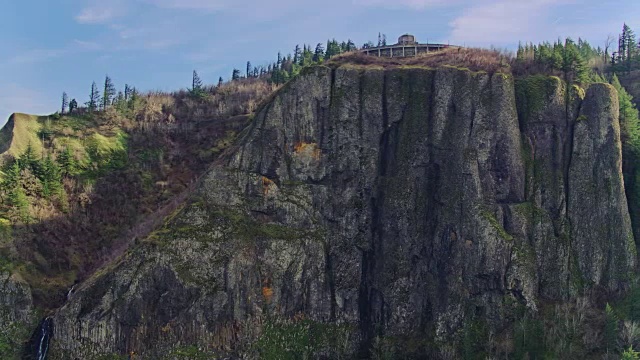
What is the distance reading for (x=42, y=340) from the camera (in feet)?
240

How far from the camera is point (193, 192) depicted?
82.2 m

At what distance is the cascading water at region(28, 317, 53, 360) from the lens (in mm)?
72375

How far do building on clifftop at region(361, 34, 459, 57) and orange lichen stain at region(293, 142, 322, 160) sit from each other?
2595 centimetres

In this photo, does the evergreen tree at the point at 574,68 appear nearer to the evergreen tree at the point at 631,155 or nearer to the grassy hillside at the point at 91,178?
the evergreen tree at the point at 631,155

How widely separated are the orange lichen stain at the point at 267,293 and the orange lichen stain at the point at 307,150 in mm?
20321

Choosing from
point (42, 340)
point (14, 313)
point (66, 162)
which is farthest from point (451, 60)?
point (14, 313)

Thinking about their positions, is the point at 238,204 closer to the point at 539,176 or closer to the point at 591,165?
the point at 539,176

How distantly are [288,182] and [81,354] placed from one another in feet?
113

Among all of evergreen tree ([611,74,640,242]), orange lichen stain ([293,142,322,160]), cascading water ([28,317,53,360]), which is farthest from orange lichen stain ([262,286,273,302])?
evergreen tree ([611,74,640,242])

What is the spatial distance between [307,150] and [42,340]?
A: 42.4m

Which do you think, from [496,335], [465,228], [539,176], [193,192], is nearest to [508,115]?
[539,176]

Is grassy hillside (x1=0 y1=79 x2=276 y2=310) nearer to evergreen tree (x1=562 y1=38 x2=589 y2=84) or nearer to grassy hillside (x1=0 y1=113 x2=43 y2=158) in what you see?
grassy hillside (x1=0 y1=113 x2=43 y2=158)

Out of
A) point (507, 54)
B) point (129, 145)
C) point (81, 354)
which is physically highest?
point (507, 54)

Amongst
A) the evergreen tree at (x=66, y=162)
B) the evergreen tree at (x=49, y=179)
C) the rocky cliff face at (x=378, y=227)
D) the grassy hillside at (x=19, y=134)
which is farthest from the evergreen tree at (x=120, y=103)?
the rocky cliff face at (x=378, y=227)
